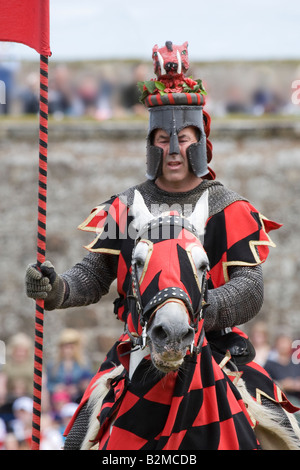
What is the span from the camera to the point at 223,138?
16.2 meters

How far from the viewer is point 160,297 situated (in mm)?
4840

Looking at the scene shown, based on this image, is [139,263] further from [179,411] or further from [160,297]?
[179,411]

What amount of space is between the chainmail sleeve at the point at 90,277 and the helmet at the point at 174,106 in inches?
24.9

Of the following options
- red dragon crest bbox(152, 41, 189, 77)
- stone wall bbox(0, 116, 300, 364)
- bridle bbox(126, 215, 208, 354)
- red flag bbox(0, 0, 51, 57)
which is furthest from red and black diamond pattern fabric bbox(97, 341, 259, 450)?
stone wall bbox(0, 116, 300, 364)

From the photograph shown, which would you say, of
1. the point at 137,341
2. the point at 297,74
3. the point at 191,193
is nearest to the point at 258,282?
the point at 191,193

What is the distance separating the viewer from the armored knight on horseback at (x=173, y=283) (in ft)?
16.5

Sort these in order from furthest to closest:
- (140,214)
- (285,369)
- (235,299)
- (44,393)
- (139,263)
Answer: (44,393)
(285,369)
(235,299)
(140,214)
(139,263)

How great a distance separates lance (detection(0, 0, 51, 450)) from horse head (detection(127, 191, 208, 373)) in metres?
1.01

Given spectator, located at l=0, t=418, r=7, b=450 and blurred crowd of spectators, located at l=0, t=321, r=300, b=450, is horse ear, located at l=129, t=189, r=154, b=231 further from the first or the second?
spectator, located at l=0, t=418, r=7, b=450

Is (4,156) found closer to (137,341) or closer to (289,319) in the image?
(289,319)

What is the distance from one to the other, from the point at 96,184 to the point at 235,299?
1046 centimetres

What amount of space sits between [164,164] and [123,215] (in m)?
0.40

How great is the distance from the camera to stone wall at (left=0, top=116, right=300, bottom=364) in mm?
15703

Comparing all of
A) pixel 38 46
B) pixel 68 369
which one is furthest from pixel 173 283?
pixel 68 369
